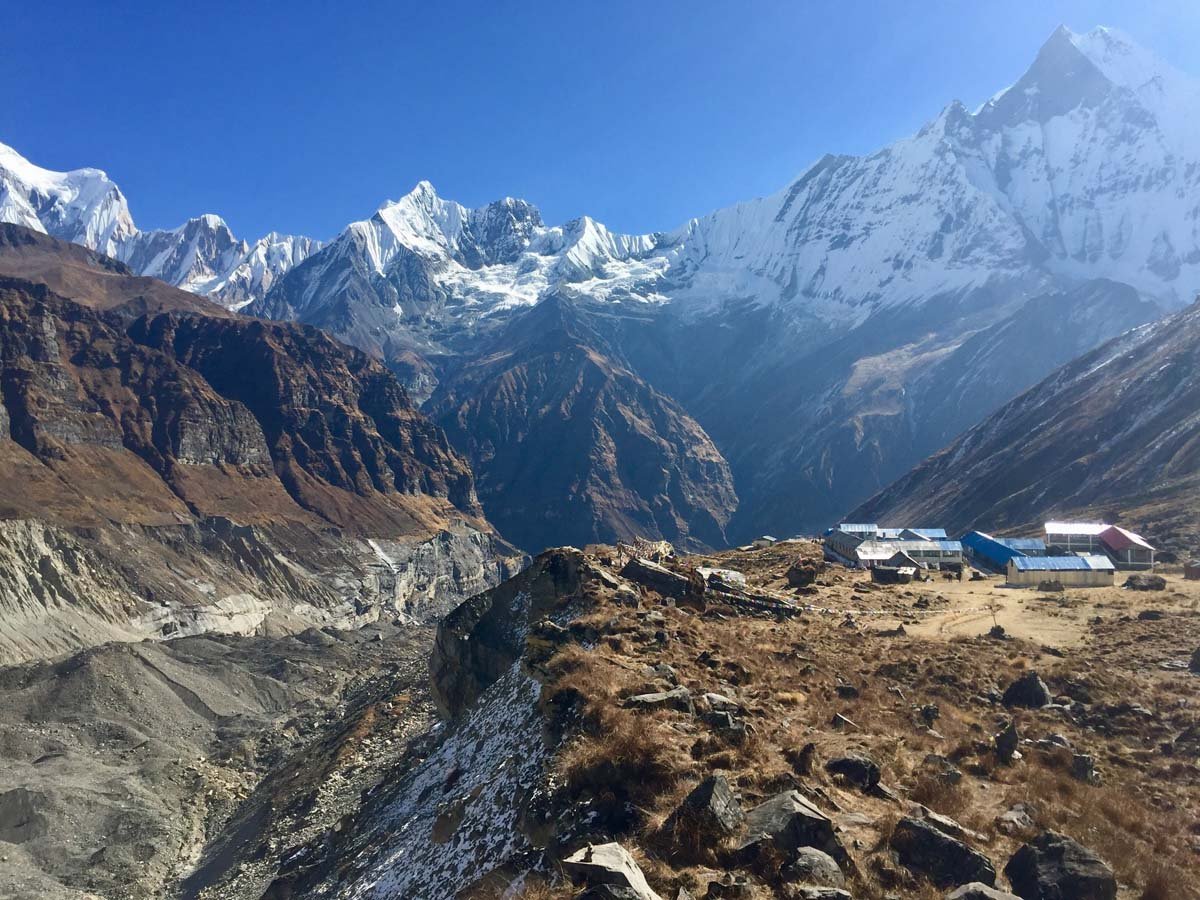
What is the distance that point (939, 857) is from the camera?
12.5 metres

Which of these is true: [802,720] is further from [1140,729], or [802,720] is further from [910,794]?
[1140,729]

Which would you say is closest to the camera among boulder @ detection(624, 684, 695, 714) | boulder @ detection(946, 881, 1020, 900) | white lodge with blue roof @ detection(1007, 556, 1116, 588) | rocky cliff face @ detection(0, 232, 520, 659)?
boulder @ detection(946, 881, 1020, 900)

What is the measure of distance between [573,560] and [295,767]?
44464 millimetres

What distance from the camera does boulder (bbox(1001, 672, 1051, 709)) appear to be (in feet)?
78.6

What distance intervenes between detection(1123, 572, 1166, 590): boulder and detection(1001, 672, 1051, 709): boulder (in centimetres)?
2725

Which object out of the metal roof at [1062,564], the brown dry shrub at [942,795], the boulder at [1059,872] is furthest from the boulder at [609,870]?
the metal roof at [1062,564]

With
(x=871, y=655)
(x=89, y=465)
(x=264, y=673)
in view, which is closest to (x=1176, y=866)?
(x=871, y=655)

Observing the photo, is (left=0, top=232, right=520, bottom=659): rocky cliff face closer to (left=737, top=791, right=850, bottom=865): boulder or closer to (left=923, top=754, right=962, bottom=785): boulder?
(left=923, top=754, right=962, bottom=785): boulder

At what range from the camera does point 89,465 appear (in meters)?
164

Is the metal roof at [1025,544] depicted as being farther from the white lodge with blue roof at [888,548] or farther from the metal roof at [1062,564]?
the metal roof at [1062,564]

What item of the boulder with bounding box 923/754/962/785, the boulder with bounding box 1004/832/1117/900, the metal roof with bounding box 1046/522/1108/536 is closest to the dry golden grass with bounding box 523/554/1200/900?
the boulder with bounding box 923/754/962/785

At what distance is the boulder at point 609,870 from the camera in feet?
35.1

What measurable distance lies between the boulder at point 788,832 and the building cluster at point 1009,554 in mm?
43506

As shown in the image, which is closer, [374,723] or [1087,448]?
[374,723]
